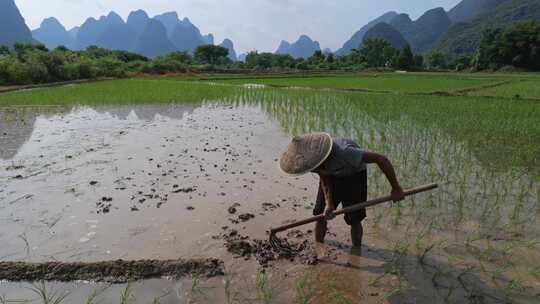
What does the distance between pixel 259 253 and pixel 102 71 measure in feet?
100.0

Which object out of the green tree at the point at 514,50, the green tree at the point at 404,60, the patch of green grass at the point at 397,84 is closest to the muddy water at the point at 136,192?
the patch of green grass at the point at 397,84

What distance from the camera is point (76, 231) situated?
302 centimetres

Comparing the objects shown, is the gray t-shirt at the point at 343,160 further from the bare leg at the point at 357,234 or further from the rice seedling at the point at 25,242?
the rice seedling at the point at 25,242

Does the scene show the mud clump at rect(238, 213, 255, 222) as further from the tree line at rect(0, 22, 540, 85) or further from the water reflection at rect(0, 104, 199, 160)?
the tree line at rect(0, 22, 540, 85)

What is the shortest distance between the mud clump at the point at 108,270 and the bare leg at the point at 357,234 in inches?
41.2

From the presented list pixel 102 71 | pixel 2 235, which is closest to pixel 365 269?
pixel 2 235

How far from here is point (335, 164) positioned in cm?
235

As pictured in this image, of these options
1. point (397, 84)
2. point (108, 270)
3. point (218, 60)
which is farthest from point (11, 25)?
point (108, 270)

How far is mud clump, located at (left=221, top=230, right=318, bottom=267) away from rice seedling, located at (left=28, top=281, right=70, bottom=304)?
1.15m

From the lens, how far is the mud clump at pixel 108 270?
7.82 ft

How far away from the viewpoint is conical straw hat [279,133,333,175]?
225cm

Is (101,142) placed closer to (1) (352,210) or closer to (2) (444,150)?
(1) (352,210)

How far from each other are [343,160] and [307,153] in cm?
26

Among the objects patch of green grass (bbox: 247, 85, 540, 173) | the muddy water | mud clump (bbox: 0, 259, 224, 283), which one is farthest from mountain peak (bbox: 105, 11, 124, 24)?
mud clump (bbox: 0, 259, 224, 283)
